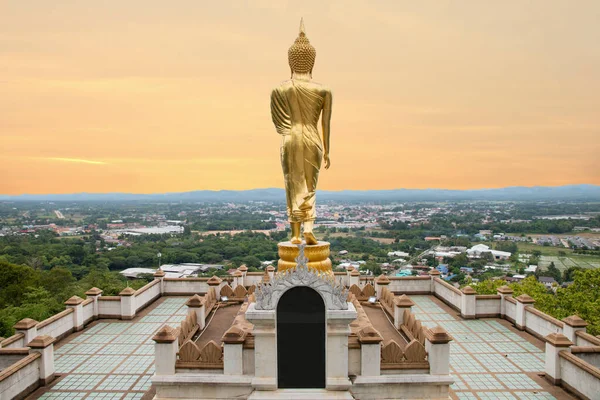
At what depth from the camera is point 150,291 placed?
18.9m

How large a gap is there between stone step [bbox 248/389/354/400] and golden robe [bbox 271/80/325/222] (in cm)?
475

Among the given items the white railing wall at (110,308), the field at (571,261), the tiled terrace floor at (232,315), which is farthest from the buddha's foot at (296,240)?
the field at (571,261)

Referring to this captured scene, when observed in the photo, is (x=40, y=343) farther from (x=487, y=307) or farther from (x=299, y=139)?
(x=487, y=307)

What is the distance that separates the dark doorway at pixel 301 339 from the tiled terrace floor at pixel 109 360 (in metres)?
4.06

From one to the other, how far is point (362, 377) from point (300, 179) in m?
5.66

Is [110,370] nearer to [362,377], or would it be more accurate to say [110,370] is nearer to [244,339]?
[244,339]

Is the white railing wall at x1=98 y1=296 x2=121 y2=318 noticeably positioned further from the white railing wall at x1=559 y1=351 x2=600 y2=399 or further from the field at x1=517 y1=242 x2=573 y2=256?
the field at x1=517 y1=242 x2=573 y2=256

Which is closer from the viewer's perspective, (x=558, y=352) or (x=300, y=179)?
(x=558, y=352)

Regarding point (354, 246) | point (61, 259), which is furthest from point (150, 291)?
point (354, 246)

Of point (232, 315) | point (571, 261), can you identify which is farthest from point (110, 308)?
point (571, 261)

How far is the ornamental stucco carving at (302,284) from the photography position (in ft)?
32.5

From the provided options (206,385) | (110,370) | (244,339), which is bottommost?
(110,370)

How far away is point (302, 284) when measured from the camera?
392 inches

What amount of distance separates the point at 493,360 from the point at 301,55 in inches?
404
